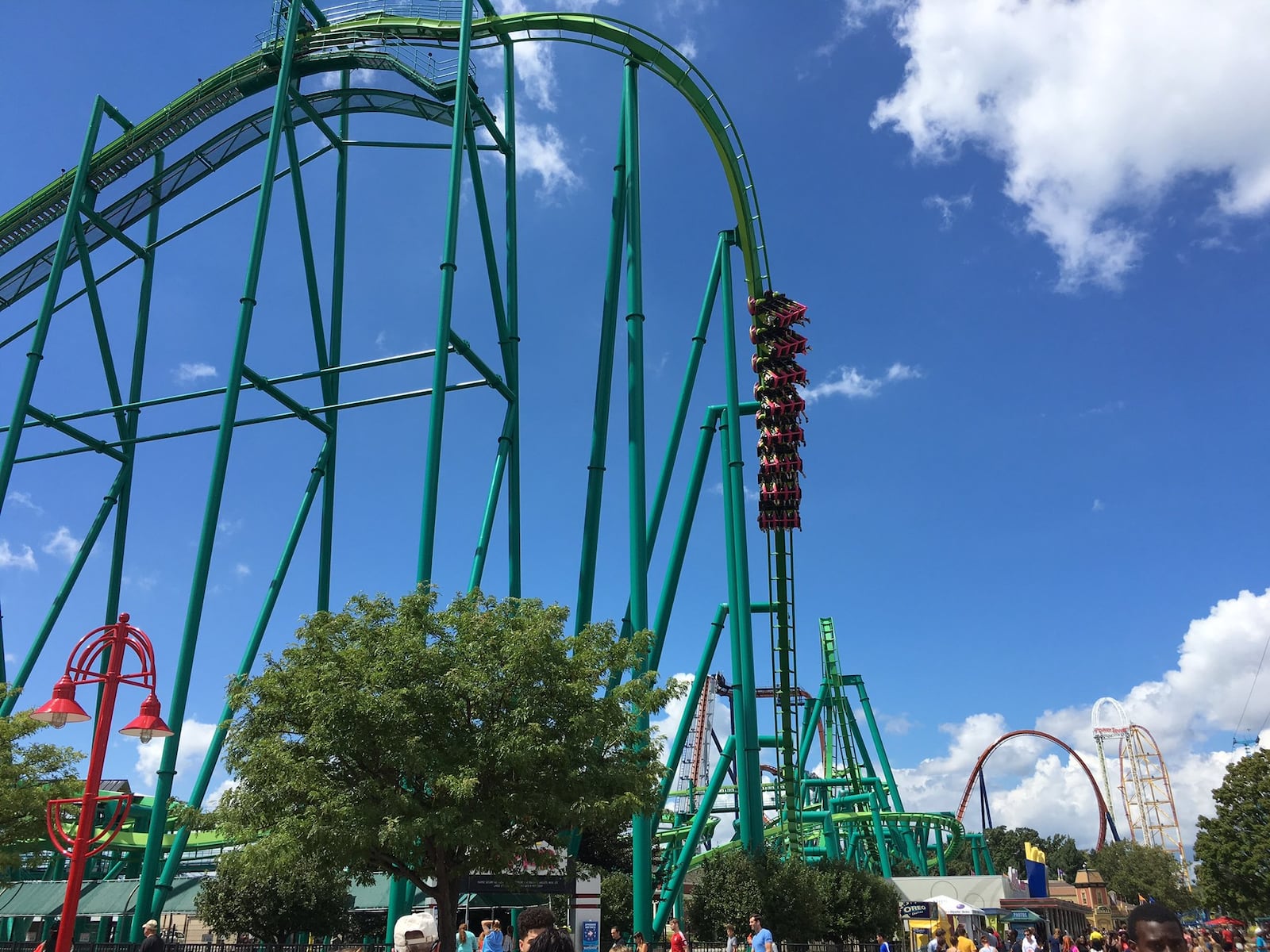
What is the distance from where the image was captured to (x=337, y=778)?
10477mm

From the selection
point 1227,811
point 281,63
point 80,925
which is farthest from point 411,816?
point 1227,811

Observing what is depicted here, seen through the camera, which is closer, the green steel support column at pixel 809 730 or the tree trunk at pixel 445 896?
the tree trunk at pixel 445 896

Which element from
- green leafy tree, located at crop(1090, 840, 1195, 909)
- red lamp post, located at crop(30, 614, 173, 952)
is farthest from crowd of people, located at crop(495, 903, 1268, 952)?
green leafy tree, located at crop(1090, 840, 1195, 909)

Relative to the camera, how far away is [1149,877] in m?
59.9

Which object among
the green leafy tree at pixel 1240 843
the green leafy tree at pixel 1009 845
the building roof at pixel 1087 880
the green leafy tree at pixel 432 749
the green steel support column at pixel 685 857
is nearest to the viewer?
the green leafy tree at pixel 432 749

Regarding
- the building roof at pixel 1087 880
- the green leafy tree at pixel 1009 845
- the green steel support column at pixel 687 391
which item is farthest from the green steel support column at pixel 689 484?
the green leafy tree at pixel 1009 845

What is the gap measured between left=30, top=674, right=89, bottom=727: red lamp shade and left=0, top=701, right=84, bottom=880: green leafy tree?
972 centimetres

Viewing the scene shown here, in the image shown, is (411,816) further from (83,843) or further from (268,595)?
(268,595)

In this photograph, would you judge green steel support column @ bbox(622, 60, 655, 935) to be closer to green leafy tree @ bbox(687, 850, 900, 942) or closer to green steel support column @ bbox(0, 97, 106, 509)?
green leafy tree @ bbox(687, 850, 900, 942)

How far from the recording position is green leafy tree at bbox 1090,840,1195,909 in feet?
193

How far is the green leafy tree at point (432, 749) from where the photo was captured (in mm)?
10008

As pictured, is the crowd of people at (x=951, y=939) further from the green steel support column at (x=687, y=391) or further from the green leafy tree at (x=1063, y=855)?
the green leafy tree at (x=1063, y=855)

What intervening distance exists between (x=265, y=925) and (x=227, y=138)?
50.3ft

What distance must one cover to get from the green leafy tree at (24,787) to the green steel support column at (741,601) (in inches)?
436
